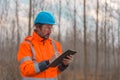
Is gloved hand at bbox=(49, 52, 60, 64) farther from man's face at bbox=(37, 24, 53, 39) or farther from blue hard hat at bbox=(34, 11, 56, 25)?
blue hard hat at bbox=(34, 11, 56, 25)

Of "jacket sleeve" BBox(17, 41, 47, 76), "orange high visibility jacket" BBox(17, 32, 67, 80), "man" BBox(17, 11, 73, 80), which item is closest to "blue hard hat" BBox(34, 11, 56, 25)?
"man" BBox(17, 11, 73, 80)

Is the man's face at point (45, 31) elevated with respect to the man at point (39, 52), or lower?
elevated

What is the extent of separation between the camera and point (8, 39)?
38.7ft

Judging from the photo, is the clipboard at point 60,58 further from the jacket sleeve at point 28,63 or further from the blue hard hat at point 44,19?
the blue hard hat at point 44,19

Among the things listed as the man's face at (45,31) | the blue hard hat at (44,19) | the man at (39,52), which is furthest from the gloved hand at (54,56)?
the blue hard hat at (44,19)

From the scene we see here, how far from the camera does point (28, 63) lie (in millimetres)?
2959

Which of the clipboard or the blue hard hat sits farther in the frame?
the blue hard hat

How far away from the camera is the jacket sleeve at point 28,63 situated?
9.62ft

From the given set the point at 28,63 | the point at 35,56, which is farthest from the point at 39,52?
the point at 28,63

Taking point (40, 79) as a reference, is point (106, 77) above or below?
below

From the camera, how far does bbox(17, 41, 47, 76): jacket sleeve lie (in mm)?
2932

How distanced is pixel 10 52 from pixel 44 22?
765 centimetres

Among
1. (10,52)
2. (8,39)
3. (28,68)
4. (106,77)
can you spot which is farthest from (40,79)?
(106,77)

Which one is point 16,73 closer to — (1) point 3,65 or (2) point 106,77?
(1) point 3,65
